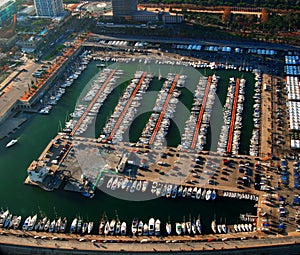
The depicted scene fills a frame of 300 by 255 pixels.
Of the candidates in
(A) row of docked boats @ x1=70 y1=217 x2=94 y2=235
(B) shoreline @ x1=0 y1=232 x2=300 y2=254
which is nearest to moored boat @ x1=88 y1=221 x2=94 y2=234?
(A) row of docked boats @ x1=70 y1=217 x2=94 y2=235

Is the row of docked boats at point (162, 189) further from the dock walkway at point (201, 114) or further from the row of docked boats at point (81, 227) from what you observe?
the dock walkway at point (201, 114)

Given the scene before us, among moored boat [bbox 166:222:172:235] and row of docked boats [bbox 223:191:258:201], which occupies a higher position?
row of docked boats [bbox 223:191:258:201]

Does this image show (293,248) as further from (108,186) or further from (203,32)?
(203,32)

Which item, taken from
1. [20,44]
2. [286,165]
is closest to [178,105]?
[286,165]

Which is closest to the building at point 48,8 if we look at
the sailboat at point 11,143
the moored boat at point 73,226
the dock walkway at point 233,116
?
the sailboat at point 11,143

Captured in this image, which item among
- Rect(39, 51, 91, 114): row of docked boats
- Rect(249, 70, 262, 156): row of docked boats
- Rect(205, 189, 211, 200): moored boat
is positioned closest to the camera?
Rect(205, 189, 211, 200): moored boat

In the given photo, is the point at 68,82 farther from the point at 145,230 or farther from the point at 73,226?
the point at 145,230

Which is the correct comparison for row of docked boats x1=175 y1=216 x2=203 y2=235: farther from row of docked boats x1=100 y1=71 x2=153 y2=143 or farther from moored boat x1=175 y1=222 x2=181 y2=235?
row of docked boats x1=100 y1=71 x2=153 y2=143
